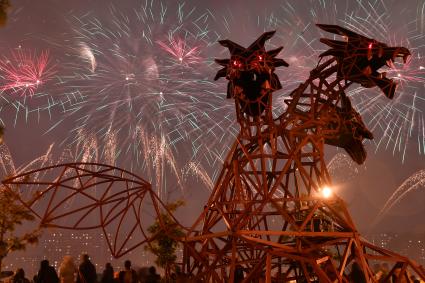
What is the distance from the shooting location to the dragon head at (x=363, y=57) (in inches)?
278

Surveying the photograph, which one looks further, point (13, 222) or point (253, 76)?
point (13, 222)

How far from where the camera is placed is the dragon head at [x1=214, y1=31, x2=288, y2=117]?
7348 millimetres

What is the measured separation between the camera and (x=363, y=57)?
23.5 ft

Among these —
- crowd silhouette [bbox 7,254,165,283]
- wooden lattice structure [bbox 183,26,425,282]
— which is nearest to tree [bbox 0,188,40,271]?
crowd silhouette [bbox 7,254,165,283]

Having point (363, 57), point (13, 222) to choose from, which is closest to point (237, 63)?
point (363, 57)

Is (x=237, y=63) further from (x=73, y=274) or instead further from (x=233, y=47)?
(x=73, y=274)

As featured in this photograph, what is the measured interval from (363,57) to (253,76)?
1725 millimetres

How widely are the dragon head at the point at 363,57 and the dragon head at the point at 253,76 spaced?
936mm

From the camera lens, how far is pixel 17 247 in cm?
1655

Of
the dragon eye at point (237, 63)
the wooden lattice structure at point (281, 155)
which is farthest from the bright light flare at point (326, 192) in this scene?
the dragon eye at point (237, 63)

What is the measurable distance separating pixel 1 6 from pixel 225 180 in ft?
24.4

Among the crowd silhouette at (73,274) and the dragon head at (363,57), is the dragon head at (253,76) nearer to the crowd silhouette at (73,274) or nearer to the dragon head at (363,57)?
the dragon head at (363,57)

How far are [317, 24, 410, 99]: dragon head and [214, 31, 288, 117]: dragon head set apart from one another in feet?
3.07

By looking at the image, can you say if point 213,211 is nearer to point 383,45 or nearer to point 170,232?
point 170,232
